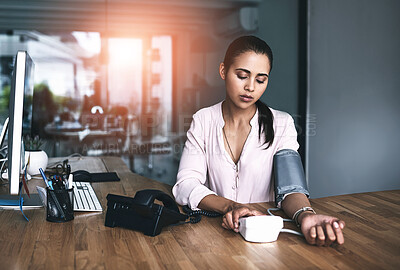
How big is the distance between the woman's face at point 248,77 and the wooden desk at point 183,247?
56 cm

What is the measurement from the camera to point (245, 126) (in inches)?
73.0

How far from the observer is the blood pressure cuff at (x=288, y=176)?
1450 mm

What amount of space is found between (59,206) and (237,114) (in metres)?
0.92

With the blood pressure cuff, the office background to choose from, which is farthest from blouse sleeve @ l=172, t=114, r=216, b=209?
the office background

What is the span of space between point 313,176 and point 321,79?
3.66ft

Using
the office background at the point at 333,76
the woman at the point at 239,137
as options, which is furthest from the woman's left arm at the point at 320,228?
the office background at the point at 333,76

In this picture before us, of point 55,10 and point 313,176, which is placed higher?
point 55,10

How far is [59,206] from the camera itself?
1.27 metres

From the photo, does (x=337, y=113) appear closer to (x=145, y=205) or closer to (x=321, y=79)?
(x=321, y=79)

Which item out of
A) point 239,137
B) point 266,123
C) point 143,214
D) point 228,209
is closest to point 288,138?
point 266,123

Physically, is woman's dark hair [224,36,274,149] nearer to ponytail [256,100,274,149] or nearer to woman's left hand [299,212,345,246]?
ponytail [256,100,274,149]

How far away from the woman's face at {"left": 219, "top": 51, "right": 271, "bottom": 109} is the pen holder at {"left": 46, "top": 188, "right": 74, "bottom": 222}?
0.78 metres

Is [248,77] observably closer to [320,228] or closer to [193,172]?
[193,172]

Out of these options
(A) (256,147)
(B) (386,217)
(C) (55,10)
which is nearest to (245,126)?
(A) (256,147)
